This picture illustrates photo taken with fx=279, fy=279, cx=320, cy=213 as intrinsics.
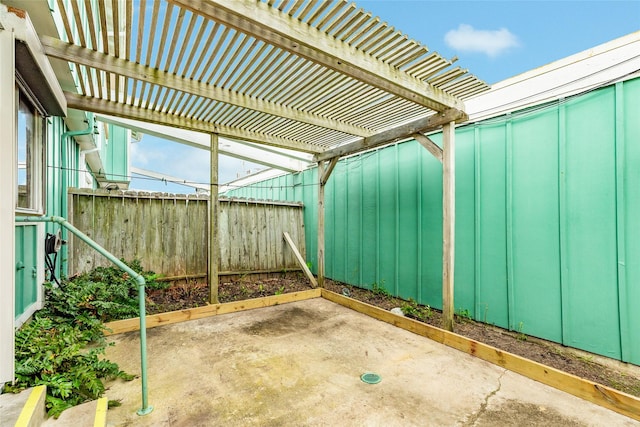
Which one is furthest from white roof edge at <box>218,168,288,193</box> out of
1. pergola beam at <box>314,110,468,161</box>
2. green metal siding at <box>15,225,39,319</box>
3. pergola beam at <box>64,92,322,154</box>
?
green metal siding at <box>15,225,39,319</box>

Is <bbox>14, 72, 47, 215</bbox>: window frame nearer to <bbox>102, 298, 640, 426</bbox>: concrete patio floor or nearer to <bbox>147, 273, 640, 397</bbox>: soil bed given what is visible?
<bbox>102, 298, 640, 426</bbox>: concrete patio floor

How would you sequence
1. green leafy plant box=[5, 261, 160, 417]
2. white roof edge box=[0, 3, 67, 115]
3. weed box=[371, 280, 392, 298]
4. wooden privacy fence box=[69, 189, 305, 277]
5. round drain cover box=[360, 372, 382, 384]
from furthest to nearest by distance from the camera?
weed box=[371, 280, 392, 298] → wooden privacy fence box=[69, 189, 305, 277] → round drain cover box=[360, 372, 382, 384] → green leafy plant box=[5, 261, 160, 417] → white roof edge box=[0, 3, 67, 115]

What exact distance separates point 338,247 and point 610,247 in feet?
12.9

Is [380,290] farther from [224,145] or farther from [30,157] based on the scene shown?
[224,145]

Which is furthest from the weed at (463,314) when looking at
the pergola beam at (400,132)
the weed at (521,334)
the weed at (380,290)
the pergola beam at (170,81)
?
the pergola beam at (170,81)

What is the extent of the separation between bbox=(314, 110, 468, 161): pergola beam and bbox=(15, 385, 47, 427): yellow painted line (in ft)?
13.1

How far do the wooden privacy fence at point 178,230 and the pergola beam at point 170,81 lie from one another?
241cm

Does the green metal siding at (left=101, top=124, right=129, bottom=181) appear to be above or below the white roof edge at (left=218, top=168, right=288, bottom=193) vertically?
above

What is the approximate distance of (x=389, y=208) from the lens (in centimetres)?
466

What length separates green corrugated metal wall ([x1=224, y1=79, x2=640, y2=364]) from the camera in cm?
247

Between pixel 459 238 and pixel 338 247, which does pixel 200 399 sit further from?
pixel 338 247

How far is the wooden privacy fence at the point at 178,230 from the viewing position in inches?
163

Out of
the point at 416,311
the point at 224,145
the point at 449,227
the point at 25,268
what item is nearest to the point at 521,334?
the point at 416,311

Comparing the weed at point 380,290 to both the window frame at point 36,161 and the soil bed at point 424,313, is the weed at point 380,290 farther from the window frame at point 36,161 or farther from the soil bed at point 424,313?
the window frame at point 36,161
